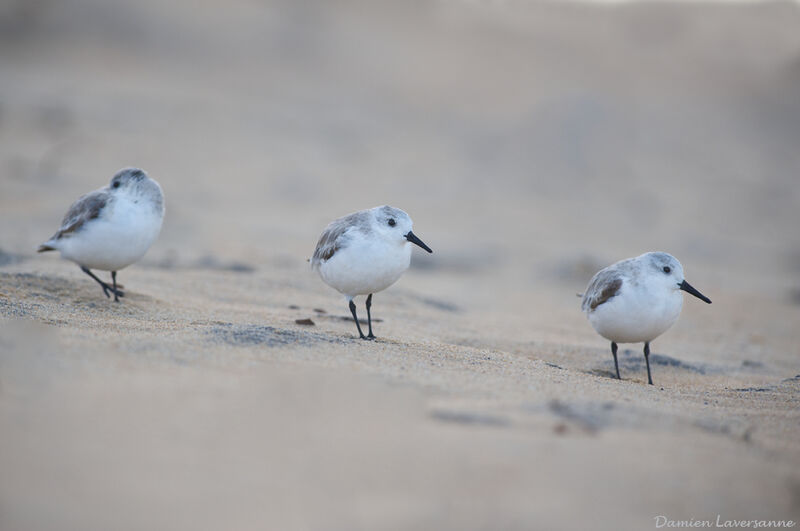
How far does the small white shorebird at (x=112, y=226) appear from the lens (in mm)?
5781

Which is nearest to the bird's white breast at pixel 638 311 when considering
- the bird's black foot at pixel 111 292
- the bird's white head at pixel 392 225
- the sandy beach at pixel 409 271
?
the sandy beach at pixel 409 271

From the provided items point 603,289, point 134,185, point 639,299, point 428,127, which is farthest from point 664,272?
A: point 428,127

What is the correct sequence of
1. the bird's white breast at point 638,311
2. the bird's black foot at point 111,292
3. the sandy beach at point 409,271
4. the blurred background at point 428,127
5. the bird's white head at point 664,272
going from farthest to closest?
the blurred background at point 428,127 < the bird's black foot at point 111,292 < the bird's white head at point 664,272 < the bird's white breast at point 638,311 < the sandy beach at point 409,271

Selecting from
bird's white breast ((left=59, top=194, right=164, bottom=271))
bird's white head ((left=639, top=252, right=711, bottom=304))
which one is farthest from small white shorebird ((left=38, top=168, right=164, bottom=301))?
bird's white head ((left=639, top=252, right=711, bottom=304))

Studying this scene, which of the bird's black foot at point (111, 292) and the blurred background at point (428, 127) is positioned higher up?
the blurred background at point (428, 127)

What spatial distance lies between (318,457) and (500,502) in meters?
0.76

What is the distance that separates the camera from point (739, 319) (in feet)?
31.4

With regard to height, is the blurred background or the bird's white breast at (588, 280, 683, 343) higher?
the blurred background

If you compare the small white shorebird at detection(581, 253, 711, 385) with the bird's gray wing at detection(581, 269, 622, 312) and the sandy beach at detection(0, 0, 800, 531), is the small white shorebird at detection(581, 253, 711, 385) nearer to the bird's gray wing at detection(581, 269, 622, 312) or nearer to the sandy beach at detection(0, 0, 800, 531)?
the bird's gray wing at detection(581, 269, 622, 312)

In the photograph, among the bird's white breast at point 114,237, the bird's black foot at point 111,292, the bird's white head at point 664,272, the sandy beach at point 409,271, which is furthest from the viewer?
the bird's black foot at point 111,292

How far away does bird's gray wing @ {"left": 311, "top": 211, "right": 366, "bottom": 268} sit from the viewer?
5.62 m

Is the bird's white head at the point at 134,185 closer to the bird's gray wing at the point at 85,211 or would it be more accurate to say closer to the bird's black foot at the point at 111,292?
the bird's gray wing at the point at 85,211

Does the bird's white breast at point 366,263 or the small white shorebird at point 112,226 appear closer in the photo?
the bird's white breast at point 366,263

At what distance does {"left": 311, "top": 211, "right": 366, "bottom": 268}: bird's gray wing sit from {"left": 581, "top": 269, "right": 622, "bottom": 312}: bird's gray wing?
2024 millimetres
